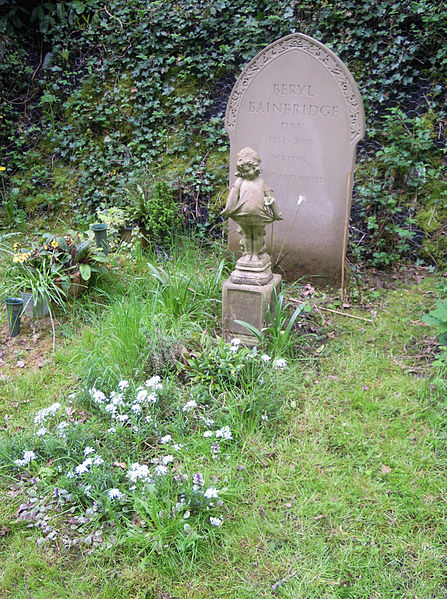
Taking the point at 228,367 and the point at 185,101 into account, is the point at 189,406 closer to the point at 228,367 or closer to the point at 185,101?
the point at 228,367

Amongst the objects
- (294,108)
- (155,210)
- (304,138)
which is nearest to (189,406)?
(304,138)

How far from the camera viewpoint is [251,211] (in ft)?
11.4

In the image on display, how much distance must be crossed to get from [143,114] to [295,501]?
4977 mm

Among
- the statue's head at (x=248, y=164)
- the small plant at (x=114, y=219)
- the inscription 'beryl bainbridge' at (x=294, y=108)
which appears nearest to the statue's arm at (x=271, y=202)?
the statue's head at (x=248, y=164)

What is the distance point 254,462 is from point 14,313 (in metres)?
2.30

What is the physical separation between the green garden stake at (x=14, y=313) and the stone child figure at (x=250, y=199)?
1.75 meters

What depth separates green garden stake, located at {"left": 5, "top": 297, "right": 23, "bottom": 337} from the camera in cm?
398

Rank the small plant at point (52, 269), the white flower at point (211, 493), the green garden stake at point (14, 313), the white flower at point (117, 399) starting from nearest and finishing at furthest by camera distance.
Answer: the white flower at point (211, 493) < the white flower at point (117, 399) < the green garden stake at point (14, 313) < the small plant at point (52, 269)

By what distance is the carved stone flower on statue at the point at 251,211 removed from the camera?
349cm

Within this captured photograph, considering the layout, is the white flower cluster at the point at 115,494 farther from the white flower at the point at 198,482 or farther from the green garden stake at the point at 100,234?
the green garden stake at the point at 100,234

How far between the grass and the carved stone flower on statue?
0.52m

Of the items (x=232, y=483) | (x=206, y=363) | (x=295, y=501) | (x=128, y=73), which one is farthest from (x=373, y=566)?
(x=128, y=73)

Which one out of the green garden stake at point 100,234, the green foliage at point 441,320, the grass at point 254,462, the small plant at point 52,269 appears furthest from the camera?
the green garden stake at point 100,234

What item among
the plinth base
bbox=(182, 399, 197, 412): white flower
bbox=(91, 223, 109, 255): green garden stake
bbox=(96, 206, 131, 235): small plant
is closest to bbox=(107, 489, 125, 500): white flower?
bbox=(182, 399, 197, 412): white flower
